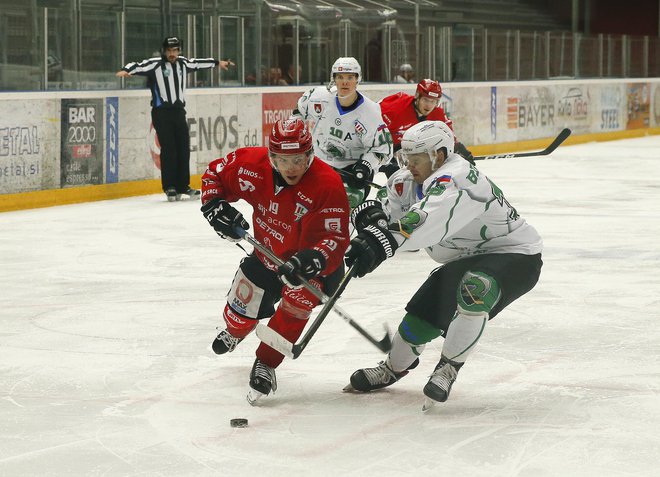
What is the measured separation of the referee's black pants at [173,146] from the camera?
33.1 feet

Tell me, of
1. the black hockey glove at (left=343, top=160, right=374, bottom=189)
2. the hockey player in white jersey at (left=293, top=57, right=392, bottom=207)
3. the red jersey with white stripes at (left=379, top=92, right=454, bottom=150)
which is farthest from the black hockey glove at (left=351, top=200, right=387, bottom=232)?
the red jersey with white stripes at (left=379, top=92, right=454, bottom=150)

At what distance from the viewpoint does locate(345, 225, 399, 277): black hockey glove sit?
131 inches

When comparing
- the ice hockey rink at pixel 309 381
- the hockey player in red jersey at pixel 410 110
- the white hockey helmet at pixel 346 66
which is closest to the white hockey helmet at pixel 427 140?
the ice hockey rink at pixel 309 381

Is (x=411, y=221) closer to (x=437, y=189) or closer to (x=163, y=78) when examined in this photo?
(x=437, y=189)

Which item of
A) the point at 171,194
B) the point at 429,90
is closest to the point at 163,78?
the point at 171,194

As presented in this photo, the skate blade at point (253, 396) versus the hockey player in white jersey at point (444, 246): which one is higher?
the hockey player in white jersey at point (444, 246)

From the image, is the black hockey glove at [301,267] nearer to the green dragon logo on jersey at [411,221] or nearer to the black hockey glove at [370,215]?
the black hockey glove at [370,215]

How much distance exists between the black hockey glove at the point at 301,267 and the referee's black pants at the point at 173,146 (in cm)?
669

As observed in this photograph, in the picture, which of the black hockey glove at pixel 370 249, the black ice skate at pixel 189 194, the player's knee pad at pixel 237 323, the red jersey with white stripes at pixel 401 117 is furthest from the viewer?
the black ice skate at pixel 189 194

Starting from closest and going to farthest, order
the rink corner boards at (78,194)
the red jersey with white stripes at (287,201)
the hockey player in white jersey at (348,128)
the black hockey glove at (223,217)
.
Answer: the red jersey with white stripes at (287,201), the black hockey glove at (223,217), the hockey player in white jersey at (348,128), the rink corner boards at (78,194)

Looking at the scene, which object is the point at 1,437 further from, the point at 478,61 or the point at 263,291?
the point at 478,61

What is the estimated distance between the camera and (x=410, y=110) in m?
7.84

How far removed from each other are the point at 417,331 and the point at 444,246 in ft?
0.92

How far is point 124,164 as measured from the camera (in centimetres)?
1045
